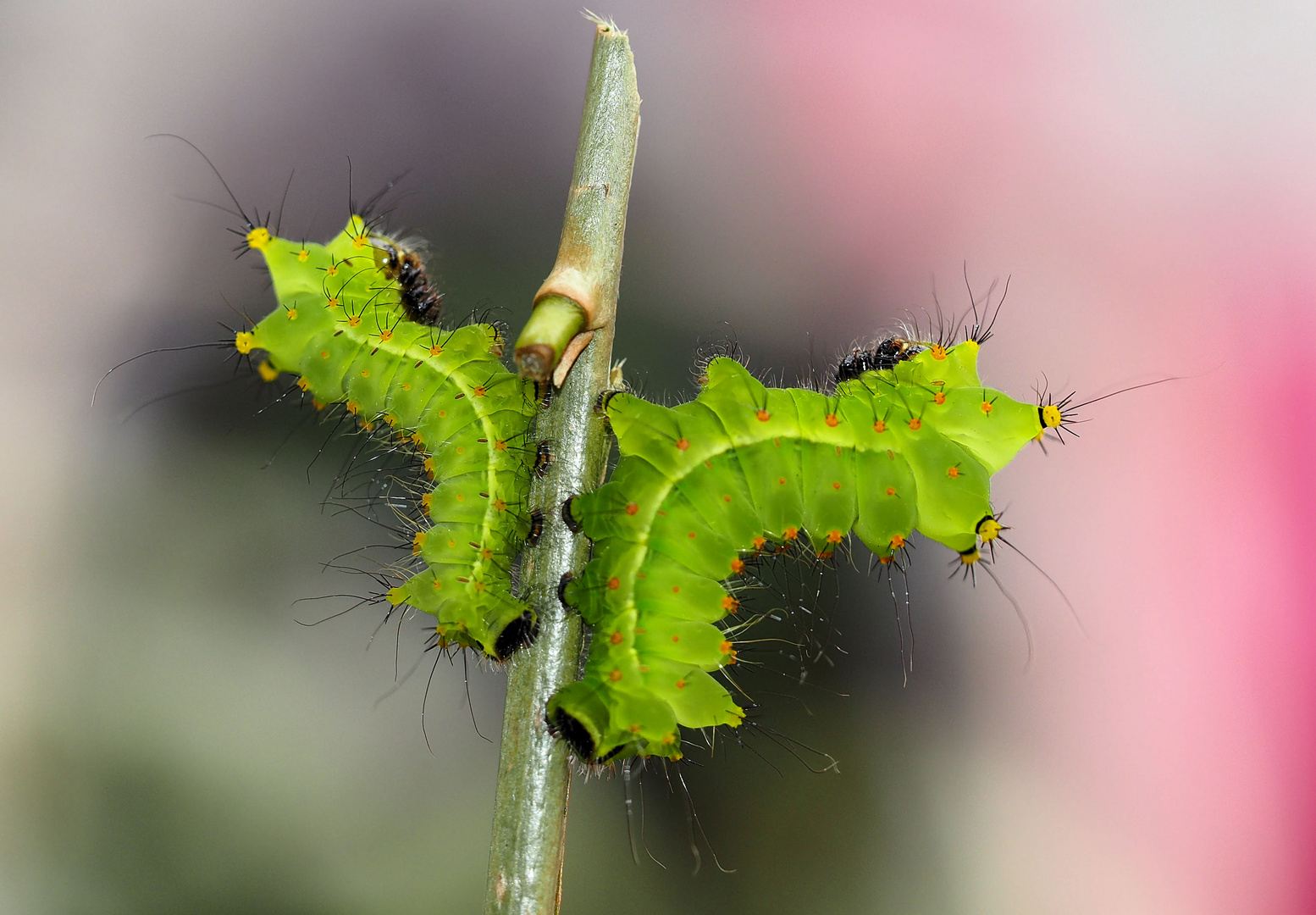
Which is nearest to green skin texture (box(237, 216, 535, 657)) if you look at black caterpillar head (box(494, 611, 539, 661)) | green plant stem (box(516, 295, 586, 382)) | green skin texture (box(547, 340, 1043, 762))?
black caterpillar head (box(494, 611, 539, 661))

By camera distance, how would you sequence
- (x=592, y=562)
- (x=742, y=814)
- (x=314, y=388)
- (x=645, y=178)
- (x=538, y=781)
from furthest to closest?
(x=645, y=178) → (x=742, y=814) → (x=314, y=388) → (x=592, y=562) → (x=538, y=781)

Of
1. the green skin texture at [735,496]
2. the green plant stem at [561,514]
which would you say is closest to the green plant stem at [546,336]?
the green plant stem at [561,514]

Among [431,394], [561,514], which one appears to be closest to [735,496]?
[561,514]

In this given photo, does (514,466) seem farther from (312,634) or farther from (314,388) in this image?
(312,634)

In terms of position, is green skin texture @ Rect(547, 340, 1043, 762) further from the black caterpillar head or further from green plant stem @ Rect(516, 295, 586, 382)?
green plant stem @ Rect(516, 295, 586, 382)

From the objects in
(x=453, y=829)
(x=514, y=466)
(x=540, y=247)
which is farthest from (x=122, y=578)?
(x=514, y=466)
